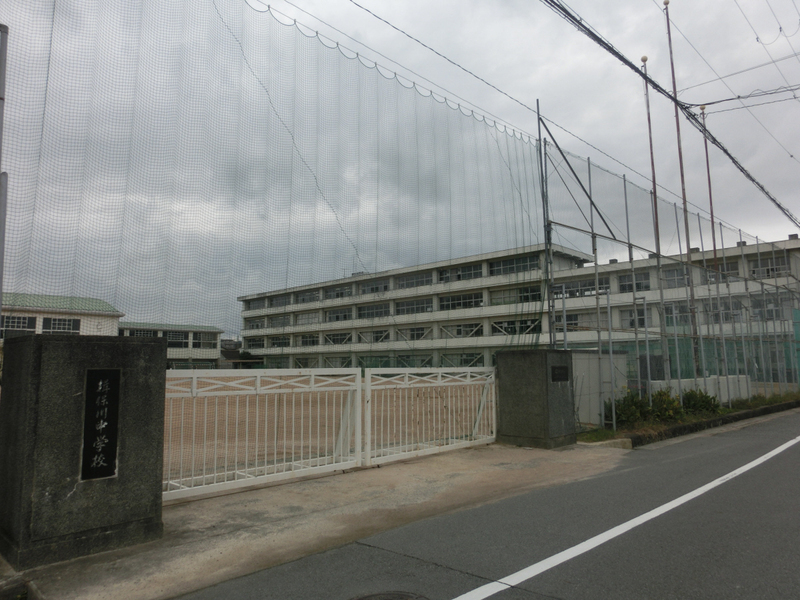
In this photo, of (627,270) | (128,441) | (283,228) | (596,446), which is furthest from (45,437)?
(627,270)

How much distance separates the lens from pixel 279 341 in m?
9.15

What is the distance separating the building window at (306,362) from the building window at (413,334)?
288 cm

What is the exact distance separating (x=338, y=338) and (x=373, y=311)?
1213 millimetres

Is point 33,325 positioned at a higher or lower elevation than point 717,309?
lower

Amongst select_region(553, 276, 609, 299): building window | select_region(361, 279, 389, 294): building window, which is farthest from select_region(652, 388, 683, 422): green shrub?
select_region(361, 279, 389, 294): building window

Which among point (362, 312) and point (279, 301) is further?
point (362, 312)

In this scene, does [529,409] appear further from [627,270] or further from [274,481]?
[627,270]

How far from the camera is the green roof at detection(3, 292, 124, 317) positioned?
5.56 metres

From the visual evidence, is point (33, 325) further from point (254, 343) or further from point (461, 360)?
point (461, 360)

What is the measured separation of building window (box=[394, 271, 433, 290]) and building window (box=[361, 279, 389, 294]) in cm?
53

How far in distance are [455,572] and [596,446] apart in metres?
7.24

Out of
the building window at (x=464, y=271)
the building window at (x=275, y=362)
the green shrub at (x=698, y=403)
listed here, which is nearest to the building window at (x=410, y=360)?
the building window at (x=464, y=271)

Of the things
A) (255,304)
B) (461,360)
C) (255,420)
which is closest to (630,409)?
(255,420)

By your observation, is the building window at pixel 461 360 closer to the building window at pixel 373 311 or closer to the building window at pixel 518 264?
the building window at pixel 518 264
